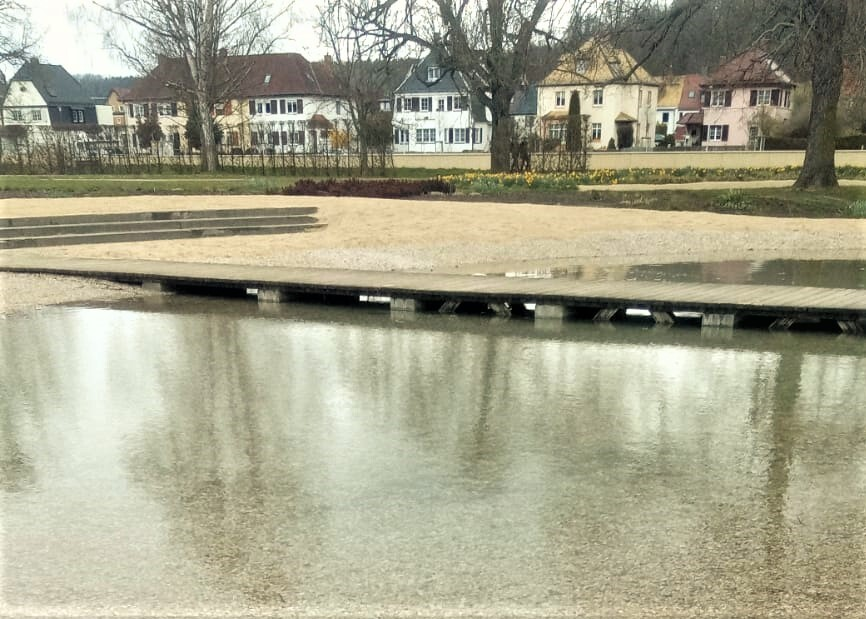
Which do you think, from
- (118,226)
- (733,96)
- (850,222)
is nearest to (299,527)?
(118,226)

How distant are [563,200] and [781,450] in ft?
56.1

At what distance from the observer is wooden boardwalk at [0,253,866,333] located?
930 centimetres

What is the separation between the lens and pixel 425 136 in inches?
2621

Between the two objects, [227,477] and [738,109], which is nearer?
[227,477]

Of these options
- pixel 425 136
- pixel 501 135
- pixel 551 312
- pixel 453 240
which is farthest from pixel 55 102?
pixel 551 312

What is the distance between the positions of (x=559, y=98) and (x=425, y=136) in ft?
37.6

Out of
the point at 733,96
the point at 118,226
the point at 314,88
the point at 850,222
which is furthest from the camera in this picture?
the point at 314,88

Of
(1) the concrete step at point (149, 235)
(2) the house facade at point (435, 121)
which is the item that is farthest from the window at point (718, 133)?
(1) the concrete step at point (149, 235)

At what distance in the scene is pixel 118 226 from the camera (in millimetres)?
16344

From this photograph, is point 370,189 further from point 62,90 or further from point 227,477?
point 62,90

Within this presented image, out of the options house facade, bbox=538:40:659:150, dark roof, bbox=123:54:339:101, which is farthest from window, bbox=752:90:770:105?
dark roof, bbox=123:54:339:101

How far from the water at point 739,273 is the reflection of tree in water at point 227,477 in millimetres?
7245

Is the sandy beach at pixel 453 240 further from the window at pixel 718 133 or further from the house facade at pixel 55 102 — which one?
the house facade at pixel 55 102

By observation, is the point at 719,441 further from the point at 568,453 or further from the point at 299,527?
the point at 299,527
